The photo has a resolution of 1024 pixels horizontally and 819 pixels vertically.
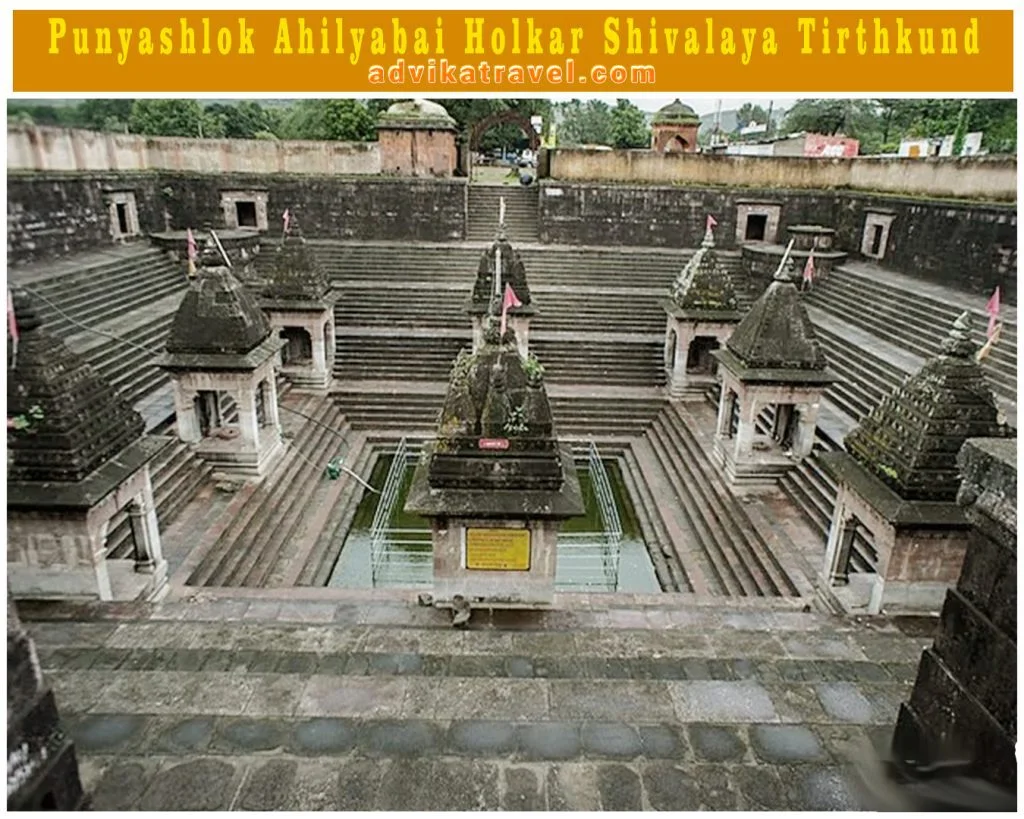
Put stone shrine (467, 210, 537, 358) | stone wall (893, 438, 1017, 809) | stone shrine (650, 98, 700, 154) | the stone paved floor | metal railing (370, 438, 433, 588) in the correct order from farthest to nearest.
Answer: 1. stone shrine (650, 98, 700, 154)
2. stone shrine (467, 210, 537, 358)
3. metal railing (370, 438, 433, 588)
4. the stone paved floor
5. stone wall (893, 438, 1017, 809)

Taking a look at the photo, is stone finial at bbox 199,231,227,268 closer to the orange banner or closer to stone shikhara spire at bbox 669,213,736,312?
the orange banner

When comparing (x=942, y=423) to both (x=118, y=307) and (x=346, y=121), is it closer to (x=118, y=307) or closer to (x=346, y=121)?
(x=118, y=307)

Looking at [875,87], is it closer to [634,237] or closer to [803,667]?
[803,667]

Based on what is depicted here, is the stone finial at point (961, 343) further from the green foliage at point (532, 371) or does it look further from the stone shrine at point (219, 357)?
the stone shrine at point (219, 357)

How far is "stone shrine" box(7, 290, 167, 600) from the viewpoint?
19.4 feet

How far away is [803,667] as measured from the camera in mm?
5141

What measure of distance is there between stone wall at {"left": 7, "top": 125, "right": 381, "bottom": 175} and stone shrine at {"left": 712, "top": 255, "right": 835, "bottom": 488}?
16966mm

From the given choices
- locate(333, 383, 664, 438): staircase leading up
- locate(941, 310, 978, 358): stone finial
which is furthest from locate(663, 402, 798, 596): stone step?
locate(941, 310, 978, 358): stone finial

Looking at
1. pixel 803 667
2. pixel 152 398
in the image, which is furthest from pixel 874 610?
pixel 152 398

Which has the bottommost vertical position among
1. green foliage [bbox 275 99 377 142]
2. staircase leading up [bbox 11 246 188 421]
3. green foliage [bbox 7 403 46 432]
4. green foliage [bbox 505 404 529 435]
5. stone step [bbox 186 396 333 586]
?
stone step [bbox 186 396 333 586]

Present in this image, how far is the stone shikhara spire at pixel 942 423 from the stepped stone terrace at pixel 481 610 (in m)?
0.20

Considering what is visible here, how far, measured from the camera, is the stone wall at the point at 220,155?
65.8ft

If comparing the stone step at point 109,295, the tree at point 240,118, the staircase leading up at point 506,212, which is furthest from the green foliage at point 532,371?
the tree at point 240,118

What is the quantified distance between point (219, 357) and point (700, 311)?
944 cm
